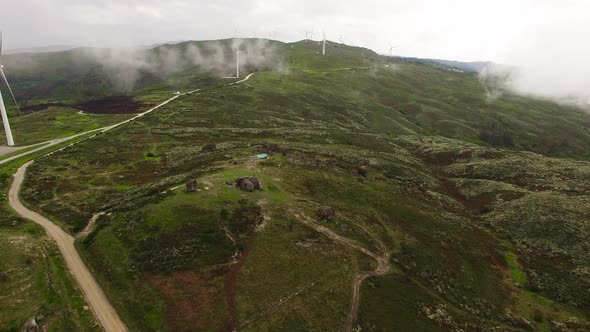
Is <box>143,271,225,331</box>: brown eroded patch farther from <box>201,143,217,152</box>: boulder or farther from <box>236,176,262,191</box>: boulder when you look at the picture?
<box>201,143,217,152</box>: boulder

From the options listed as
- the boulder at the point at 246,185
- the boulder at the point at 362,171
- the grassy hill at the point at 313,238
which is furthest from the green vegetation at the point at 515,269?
the boulder at the point at 246,185

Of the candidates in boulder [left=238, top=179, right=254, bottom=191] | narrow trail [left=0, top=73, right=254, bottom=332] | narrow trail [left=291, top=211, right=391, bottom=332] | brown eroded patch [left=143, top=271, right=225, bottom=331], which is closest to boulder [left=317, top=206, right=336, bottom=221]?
narrow trail [left=291, top=211, right=391, bottom=332]

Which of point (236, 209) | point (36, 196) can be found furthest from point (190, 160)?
point (236, 209)

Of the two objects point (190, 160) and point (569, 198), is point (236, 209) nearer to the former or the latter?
point (190, 160)

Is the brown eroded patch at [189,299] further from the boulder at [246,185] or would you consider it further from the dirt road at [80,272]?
the boulder at [246,185]

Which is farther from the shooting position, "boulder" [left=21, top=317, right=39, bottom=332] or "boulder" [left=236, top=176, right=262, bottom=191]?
"boulder" [left=236, top=176, right=262, bottom=191]
